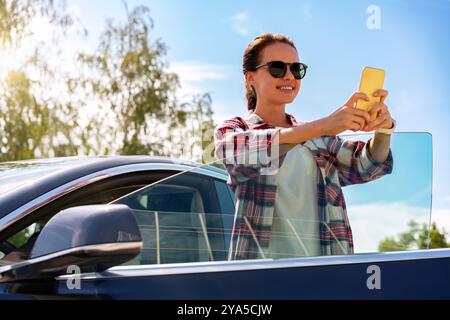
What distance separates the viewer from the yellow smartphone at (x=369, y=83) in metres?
1.87

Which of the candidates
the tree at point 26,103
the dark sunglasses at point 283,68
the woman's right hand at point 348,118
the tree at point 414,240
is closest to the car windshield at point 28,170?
the dark sunglasses at point 283,68

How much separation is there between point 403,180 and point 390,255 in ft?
0.66

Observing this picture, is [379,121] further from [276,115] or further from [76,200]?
[76,200]

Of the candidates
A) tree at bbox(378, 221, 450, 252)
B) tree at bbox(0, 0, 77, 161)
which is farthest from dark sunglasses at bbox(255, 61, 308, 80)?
tree at bbox(0, 0, 77, 161)

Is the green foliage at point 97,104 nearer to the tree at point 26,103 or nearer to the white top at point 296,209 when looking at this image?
the tree at point 26,103

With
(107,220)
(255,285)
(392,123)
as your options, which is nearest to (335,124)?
(392,123)

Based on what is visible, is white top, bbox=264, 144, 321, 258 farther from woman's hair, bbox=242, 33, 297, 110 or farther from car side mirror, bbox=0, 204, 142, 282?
woman's hair, bbox=242, 33, 297, 110

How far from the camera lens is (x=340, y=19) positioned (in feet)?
6.37

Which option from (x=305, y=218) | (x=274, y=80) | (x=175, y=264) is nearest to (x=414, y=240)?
(x=305, y=218)

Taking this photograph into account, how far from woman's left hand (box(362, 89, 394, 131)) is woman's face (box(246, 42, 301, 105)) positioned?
29cm

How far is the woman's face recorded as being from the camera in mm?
2172

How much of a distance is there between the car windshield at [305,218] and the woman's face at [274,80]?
11.5 inches

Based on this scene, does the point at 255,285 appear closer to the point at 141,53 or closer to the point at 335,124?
the point at 335,124

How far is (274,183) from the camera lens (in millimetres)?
1912
